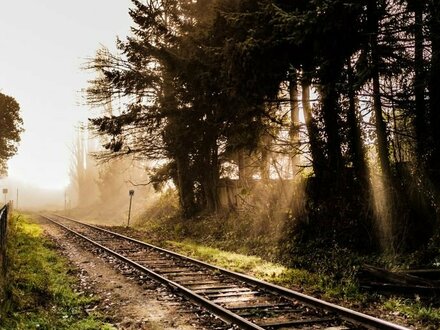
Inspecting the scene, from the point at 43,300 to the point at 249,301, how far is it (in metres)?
3.92

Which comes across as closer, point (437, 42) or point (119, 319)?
point (119, 319)

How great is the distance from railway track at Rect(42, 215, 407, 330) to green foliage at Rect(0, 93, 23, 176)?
125 ft

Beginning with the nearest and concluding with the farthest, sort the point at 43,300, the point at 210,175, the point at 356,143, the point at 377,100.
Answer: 1. the point at 43,300
2. the point at 377,100
3. the point at 356,143
4. the point at 210,175

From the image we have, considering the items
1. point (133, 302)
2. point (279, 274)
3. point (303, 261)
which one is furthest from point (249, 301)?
point (303, 261)

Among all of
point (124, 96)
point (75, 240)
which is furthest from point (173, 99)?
point (75, 240)

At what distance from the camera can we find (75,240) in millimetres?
19906

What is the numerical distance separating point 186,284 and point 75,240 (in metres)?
11.6

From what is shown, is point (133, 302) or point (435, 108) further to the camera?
point (435, 108)

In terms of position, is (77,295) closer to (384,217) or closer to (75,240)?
(384,217)

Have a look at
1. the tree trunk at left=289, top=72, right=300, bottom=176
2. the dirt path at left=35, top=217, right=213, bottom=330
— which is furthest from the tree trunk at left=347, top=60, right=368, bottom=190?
the dirt path at left=35, top=217, right=213, bottom=330

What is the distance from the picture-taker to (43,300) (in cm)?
837

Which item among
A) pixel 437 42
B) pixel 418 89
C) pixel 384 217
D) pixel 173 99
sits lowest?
pixel 384 217

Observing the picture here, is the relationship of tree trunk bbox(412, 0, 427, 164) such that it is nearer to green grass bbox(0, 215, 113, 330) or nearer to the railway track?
the railway track

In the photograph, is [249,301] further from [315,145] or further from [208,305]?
[315,145]
